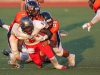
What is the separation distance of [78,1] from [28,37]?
1330 cm

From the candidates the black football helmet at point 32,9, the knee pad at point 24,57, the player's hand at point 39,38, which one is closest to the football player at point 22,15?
the black football helmet at point 32,9

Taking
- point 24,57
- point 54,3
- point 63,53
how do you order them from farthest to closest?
point 54,3, point 24,57, point 63,53

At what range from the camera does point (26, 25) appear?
6.55 metres

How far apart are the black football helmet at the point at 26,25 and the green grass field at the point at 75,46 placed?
0.70m

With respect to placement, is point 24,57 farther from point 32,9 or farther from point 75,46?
point 75,46

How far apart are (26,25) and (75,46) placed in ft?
9.85

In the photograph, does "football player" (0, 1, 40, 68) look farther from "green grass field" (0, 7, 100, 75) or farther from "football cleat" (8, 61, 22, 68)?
"green grass field" (0, 7, 100, 75)

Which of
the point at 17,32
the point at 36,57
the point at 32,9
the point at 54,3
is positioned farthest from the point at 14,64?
the point at 54,3

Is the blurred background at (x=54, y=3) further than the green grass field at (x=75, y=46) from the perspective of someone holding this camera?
Yes

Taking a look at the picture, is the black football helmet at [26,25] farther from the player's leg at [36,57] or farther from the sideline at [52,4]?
the sideline at [52,4]

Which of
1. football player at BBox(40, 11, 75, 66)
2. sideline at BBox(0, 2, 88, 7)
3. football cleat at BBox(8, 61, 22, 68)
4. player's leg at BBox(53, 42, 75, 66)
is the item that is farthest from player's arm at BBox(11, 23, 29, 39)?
sideline at BBox(0, 2, 88, 7)

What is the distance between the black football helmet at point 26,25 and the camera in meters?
6.56

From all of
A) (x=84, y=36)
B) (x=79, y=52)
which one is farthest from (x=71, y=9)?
(x=79, y=52)

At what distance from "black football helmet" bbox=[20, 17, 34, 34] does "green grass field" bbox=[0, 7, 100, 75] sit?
2.31 feet
